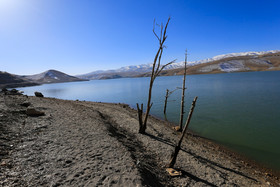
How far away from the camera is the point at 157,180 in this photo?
6.57 meters

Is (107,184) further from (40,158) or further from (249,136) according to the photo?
(249,136)

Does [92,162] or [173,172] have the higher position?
[92,162]

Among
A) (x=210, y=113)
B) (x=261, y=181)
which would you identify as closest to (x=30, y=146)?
(x=261, y=181)

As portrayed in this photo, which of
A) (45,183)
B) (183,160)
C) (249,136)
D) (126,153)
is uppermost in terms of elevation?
(45,183)

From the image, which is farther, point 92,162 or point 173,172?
point 173,172

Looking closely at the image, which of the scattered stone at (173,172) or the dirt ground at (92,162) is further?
the scattered stone at (173,172)

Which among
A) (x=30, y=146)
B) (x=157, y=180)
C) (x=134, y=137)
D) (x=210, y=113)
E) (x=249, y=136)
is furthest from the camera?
(x=210, y=113)

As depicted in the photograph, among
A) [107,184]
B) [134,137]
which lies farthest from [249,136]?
[107,184]

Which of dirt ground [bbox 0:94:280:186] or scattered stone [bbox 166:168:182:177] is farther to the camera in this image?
scattered stone [bbox 166:168:182:177]

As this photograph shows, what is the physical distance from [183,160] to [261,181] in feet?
15.5

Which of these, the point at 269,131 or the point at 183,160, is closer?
the point at 183,160

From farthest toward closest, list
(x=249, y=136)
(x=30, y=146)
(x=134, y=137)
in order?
(x=249, y=136) < (x=134, y=137) < (x=30, y=146)

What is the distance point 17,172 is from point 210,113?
1014 inches

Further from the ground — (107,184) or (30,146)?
(30,146)
